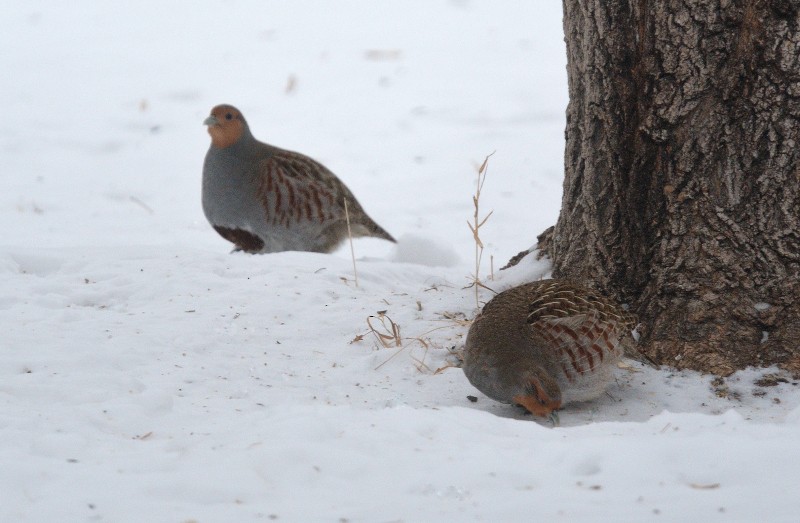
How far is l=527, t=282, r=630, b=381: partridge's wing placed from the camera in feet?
9.95

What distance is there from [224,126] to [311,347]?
319 cm

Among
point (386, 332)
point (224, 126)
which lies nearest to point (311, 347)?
point (386, 332)

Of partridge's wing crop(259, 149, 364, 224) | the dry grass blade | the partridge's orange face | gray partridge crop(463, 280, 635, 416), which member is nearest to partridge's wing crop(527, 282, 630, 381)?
gray partridge crop(463, 280, 635, 416)

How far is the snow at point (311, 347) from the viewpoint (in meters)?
2.00

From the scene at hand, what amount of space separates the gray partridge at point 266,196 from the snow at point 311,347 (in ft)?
1.83

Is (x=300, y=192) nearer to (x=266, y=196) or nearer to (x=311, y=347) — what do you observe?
(x=266, y=196)

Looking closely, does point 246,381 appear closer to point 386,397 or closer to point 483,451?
point 386,397

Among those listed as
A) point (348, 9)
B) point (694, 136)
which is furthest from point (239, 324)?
point (348, 9)

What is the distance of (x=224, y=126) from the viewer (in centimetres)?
630

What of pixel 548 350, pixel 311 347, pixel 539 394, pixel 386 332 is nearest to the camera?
pixel 539 394

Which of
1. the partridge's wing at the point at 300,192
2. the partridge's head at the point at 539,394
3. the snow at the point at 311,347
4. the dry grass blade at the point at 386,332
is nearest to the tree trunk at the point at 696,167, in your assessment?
the snow at the point at 311,347

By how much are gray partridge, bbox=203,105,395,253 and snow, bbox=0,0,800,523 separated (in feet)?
1.83

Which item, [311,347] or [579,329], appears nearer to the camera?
[579,329]

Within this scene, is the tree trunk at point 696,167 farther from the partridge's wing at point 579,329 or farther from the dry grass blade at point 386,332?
the dry grass blade at point 386,332
